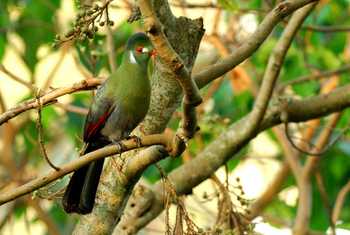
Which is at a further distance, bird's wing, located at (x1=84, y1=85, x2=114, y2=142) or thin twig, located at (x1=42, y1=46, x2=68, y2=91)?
thin twig, located at (x1=42, y1=46, x2=68, y2=91)

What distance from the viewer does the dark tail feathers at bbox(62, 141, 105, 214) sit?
3227mm

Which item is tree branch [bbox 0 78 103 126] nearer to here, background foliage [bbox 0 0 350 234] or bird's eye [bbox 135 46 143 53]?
bird's eye [bbox 135 46 143 53]

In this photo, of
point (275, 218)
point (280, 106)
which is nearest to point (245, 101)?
point (275, 218)

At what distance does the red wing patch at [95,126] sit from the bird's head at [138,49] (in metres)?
0.22

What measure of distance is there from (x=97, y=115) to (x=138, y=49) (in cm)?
28

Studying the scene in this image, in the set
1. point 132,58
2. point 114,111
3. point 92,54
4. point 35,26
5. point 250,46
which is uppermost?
point 35,26

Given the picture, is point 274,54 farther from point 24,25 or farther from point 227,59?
point 24,25

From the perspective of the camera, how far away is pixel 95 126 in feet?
11.2

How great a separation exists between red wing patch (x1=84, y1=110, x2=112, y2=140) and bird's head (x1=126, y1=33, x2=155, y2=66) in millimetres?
218

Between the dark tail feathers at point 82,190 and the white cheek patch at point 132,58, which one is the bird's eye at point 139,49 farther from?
the dark tail feathers at point 82,190

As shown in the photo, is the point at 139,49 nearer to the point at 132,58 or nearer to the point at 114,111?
the point at 132,58

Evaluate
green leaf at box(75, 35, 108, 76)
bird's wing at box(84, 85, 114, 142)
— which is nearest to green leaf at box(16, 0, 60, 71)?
green leaf at box(75, 35, 108, 76)

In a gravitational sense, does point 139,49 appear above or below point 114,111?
above

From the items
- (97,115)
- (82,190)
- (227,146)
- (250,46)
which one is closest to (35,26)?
Answer: (227,146)
